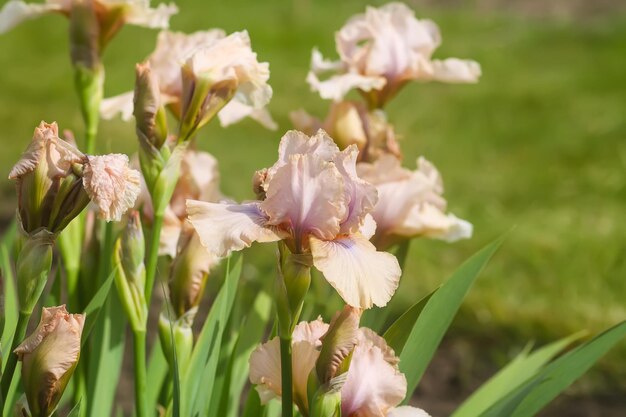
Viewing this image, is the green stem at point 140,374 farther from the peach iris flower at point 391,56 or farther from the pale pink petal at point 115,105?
the peach iris flower at point 391,56

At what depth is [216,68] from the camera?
1234 mm

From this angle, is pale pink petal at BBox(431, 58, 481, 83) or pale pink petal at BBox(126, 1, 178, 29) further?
pale pink petal at BBox(431, 58, 481, 83)

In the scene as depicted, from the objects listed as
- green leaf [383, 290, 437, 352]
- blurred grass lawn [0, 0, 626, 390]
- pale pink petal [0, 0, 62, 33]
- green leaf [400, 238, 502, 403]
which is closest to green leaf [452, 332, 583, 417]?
green leaf [400, 238, 502, 403]

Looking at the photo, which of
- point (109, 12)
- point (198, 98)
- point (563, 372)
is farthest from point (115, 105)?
point (563, 372)

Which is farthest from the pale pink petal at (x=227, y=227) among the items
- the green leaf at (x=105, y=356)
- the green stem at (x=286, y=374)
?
the green leaf at (x=105, y=356)

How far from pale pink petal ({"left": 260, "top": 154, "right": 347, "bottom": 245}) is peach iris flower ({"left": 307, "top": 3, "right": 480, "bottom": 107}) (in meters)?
0.64

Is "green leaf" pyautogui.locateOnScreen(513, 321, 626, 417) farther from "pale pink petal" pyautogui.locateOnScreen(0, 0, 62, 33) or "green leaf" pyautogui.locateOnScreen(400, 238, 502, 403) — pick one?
"pale pink petal" pyautogui.locateOnScreen(0, 0, 62, 33)

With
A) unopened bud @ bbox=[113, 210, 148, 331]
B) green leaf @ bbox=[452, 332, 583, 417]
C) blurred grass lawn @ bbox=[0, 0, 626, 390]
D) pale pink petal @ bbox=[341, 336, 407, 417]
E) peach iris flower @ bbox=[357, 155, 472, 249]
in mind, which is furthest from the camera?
blurred grass lawn @ bbox=[0, 0, 626, 390]

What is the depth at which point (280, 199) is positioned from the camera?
0.98 m

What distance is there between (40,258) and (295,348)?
0.27 metres

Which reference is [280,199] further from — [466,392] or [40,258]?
[466,392]

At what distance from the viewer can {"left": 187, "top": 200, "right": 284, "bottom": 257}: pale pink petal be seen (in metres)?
0.97

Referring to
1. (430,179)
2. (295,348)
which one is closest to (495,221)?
(430,179)

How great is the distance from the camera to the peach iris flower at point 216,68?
4.08 ft
